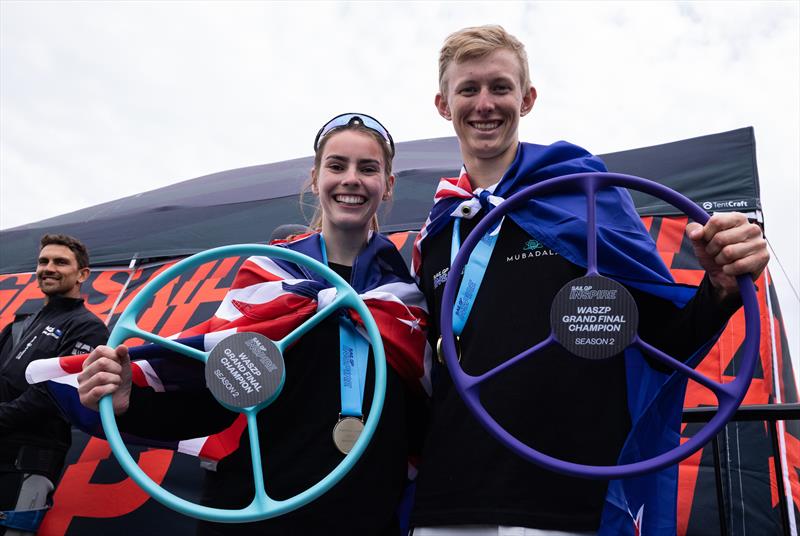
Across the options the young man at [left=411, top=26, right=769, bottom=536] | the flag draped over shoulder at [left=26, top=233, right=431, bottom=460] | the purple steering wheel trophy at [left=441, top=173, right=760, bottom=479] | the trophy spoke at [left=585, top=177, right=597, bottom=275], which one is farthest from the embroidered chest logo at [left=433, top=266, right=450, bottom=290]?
the trophy spoke at [left=585, top=177, right=597, bottom=275]

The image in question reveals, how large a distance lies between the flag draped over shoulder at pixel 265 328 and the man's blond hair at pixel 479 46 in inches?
25.8

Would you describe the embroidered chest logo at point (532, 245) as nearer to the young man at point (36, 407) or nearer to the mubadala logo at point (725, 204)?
the young man at point (36, 407)

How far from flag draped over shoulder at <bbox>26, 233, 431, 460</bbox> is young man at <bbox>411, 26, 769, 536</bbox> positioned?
12cm

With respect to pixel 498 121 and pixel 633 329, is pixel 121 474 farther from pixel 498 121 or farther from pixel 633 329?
pixel 633 329

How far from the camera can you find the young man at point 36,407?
340 cm

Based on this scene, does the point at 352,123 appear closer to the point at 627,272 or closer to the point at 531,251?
the point at 531,251

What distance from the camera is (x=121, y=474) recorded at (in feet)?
14.1

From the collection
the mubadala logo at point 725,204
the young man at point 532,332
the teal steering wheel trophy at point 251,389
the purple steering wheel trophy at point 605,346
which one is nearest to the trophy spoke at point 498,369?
the purple steering wheel trophy at point 605,346

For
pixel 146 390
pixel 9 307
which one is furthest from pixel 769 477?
pixel 9 307

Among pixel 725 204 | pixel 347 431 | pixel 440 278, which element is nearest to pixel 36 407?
pixel 347 431

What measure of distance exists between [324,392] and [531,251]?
2.26 ft

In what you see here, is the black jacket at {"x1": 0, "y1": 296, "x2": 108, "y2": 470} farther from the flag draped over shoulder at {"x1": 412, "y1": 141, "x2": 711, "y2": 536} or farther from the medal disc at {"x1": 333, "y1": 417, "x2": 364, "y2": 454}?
the flag draped over shoulder at {"x1": 412, "y1": 141, "x2": 711, "y2": 536}

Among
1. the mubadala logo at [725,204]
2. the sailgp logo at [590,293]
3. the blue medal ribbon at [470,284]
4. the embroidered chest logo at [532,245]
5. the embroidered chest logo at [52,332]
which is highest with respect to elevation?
the mubadala logo at [725,204]

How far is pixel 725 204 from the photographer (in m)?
4.16
